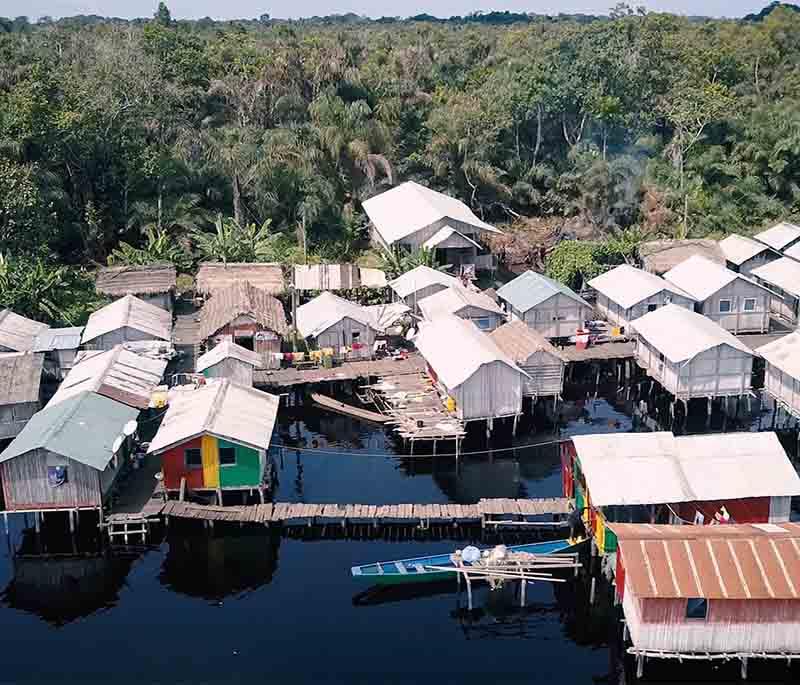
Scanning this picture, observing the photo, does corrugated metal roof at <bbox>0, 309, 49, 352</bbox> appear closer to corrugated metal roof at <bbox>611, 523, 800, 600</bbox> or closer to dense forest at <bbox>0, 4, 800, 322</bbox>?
dense forest at <bbox>0, 4, 800, 322</bbox>

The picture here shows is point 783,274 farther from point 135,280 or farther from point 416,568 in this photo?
point 135,280

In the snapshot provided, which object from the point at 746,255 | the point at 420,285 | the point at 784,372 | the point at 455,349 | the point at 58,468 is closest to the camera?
the point at 58,468

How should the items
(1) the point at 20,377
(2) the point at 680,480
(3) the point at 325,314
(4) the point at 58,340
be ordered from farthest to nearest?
(3) the point at 325,314
(4) the point at 58,340
(1) the point at 20,377
(2) the point at 680,480

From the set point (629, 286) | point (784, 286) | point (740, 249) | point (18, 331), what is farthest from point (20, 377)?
point (740, 249)

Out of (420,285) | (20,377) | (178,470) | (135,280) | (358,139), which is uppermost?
(358,139)

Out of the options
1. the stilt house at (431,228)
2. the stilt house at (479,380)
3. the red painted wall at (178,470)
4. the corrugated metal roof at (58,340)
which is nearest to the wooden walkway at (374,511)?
the red painted wall at (178,470)

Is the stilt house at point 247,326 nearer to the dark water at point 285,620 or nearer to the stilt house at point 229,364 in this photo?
the stilt house at point 229,364
